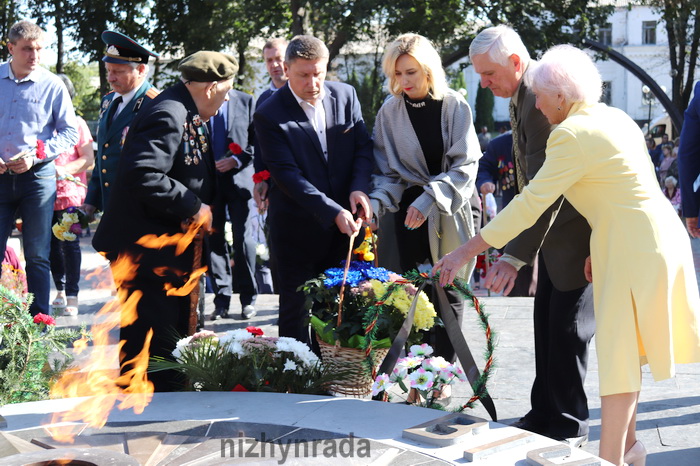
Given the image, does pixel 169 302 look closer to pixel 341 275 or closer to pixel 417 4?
pixel 341 275

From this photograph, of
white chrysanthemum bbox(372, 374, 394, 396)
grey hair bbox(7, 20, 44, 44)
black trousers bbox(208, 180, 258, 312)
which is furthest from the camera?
black trousers bbox(208, 180, 258, 312)

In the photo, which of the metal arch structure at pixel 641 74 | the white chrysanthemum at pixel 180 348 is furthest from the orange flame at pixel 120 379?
the metal arch structure at pixel 641 74

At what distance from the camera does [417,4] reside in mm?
20078

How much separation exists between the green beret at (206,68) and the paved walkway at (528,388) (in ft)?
7.39

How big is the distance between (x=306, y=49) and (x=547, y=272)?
5.71ft

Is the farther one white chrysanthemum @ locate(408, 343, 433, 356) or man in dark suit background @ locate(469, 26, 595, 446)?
white chrysanthemum @ locate(408, 343, 433, 356)

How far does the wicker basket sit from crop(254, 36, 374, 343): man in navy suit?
46 cm

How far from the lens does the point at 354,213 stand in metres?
4.67

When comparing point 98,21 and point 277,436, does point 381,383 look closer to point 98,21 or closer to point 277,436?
point 277,436

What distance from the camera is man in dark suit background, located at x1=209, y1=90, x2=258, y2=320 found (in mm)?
6879

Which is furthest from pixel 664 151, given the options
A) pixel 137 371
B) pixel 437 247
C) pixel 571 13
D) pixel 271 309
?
pixel 137 371

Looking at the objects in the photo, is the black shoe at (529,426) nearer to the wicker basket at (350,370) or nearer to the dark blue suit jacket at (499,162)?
the wicker basket at (350,370)

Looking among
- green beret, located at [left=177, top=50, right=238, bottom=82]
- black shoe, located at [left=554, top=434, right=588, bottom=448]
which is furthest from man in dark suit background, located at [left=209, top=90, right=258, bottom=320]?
black shoe, located at [left=554, top=434, right=588, bottom=448]

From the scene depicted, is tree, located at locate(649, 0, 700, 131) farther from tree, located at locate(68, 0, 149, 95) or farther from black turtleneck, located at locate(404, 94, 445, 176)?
black turtleneck, located at locate(404, 94, 445, 176)
